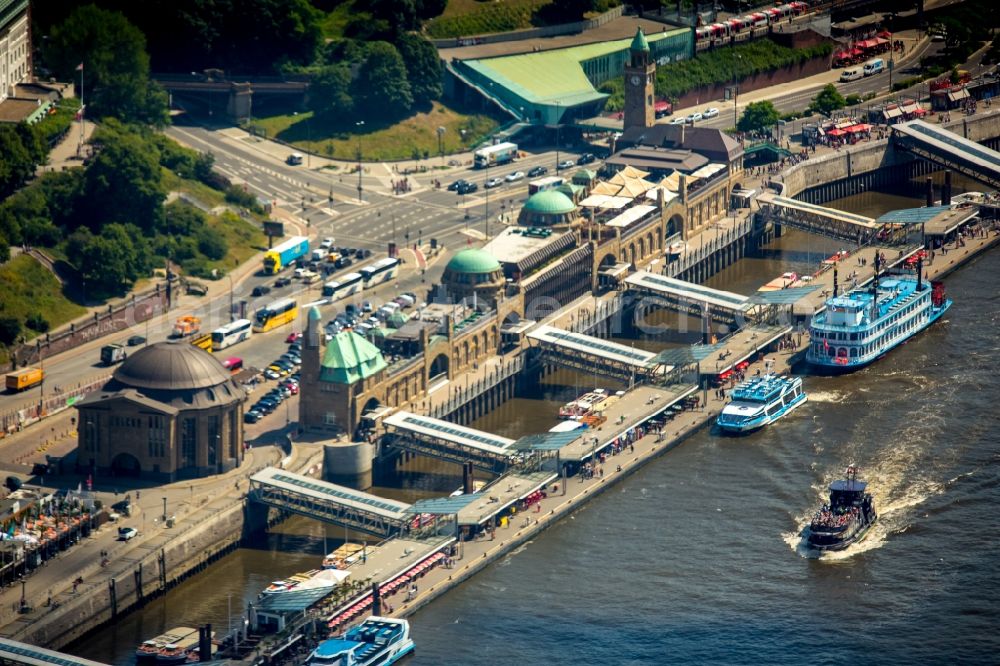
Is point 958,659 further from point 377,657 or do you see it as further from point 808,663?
point 377,657

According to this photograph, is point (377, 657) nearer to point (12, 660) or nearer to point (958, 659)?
point (12, 660)

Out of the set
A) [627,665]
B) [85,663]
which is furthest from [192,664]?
[627,665]

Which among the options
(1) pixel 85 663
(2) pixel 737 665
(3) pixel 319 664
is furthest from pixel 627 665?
(1) pixel 85 663

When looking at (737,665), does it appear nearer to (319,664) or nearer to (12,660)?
(319,664)

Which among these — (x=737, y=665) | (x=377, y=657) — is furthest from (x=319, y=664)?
(x=737, y=665)
